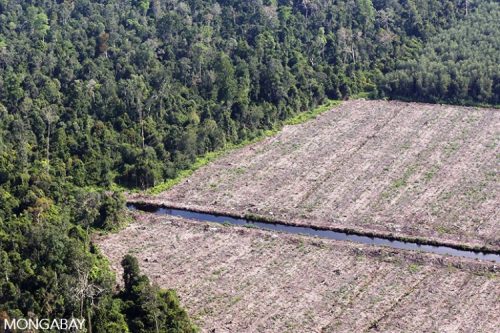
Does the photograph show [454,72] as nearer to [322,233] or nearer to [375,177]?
[375,177]

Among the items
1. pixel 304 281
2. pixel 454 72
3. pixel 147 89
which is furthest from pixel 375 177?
pixel 147 89

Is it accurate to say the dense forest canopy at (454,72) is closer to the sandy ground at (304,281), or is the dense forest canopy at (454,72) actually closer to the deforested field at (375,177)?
the deforested field at (375,177)

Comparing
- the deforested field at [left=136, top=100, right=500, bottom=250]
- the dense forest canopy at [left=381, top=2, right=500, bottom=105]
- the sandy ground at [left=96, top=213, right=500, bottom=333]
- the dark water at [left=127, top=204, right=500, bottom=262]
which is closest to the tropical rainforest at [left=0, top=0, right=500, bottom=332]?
the dense forest canopy at [left=381, top=2, right=500, bottom=105]

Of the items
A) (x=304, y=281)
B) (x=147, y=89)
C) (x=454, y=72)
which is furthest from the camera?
(x=454, y=72)

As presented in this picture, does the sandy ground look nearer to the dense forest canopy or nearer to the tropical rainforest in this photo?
the tropical rainforest

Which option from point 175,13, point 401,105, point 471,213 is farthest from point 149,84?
point 471,213

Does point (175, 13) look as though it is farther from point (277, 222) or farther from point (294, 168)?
point (277, 222)

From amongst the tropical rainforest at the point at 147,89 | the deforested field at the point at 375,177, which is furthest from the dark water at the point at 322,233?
the tropical rainforest at the point at 147,89

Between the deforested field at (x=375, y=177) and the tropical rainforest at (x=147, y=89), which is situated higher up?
the tropical rainforest at (x=147, y=89)
